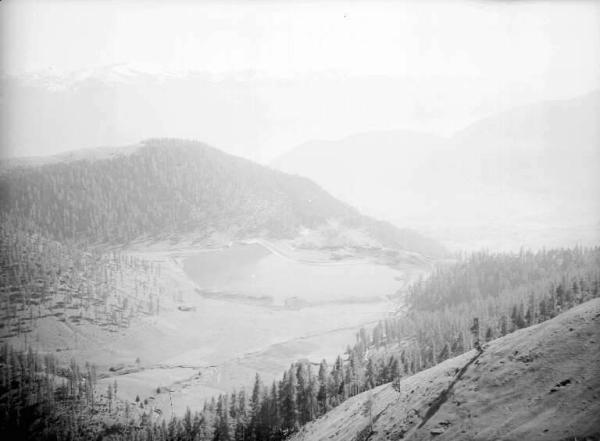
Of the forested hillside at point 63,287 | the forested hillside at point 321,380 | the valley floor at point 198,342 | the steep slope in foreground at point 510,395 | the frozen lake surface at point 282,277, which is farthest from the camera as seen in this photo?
the frozen lake surface at point 282,277

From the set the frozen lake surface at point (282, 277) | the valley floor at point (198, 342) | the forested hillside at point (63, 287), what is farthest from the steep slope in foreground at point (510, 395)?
the frozen lake surface at point (282, 277)

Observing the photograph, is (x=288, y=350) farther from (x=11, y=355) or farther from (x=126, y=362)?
(x=11, y=355)

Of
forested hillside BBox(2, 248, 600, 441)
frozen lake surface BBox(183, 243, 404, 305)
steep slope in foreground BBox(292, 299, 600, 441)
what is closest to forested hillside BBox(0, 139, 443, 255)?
frozen lake surface BBox(183, 243, 404, 305)

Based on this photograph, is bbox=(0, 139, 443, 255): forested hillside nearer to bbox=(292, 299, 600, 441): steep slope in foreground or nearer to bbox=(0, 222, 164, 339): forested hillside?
bbox=(0, 222, 164, 339): forested hillside

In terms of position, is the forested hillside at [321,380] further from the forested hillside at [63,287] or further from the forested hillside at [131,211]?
the forested hillside at [131,211]

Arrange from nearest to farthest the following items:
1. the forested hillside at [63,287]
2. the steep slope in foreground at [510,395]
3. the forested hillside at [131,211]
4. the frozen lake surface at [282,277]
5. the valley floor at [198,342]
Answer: the steep slope in foreground at [510,395], the valley floor at [198,342], the forested hillside at [63,287], the frozen lake surface at [282,277], the forested hillside at [131,211]

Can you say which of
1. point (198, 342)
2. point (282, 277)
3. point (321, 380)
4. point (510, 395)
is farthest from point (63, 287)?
point (510, 395)

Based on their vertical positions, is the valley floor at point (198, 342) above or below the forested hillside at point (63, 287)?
below

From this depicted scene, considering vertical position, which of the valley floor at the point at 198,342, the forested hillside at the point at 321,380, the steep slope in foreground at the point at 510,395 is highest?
the steep slope in foreground at the point at 510,395

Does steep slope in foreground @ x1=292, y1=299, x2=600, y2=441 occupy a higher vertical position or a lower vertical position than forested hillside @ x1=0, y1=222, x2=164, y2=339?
higher
